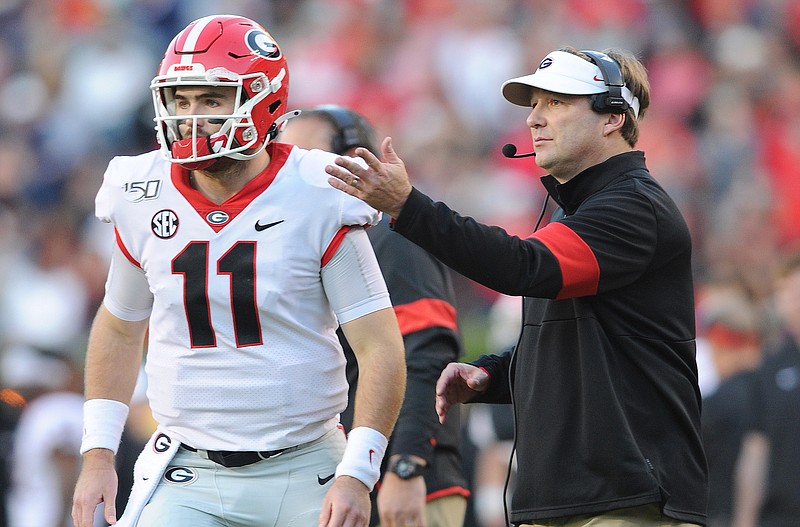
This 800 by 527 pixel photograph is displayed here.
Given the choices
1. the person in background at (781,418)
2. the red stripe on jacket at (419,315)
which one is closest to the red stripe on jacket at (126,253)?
the red stripe on jacket at (419,315)

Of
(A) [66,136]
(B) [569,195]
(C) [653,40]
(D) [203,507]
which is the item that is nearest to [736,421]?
(B) [569,195]

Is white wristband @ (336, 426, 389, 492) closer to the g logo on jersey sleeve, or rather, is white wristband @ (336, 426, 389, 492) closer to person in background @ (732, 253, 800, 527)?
the g logo on jersey sleeve

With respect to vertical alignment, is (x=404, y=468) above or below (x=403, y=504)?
above

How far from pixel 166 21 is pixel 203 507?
10668 mm

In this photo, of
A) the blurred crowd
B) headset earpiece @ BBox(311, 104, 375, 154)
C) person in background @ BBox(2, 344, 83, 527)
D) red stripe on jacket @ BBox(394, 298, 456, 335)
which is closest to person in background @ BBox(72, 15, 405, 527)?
red stripe on jacket @ BBox(394, 298, 456, 335)

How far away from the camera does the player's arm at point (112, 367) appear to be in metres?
4.14

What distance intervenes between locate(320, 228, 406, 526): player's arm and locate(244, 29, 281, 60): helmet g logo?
2.13 feet

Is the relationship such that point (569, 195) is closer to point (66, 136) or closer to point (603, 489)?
point (603, 489)

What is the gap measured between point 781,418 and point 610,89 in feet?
10.8

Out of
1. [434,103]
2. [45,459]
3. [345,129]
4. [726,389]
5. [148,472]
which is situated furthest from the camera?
[434,103]

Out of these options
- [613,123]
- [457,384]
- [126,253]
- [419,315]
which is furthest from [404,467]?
[613,123]

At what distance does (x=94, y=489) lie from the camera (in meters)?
4.05

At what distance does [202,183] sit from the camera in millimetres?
4164

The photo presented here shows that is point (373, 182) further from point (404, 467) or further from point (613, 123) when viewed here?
point (404, 467)
